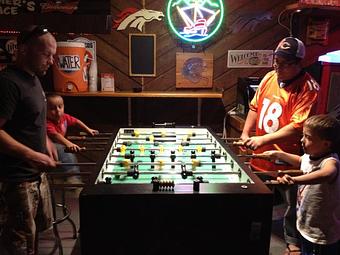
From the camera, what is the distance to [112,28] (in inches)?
167

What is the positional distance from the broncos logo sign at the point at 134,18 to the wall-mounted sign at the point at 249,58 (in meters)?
1.00

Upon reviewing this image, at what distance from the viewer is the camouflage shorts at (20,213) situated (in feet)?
6.87

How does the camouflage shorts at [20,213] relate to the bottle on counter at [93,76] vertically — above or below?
below

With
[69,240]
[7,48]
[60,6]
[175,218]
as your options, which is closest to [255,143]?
[175,218]

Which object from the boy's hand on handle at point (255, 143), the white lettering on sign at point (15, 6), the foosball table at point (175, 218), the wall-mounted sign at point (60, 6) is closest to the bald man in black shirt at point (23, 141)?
the foosball table at point (175, 218)

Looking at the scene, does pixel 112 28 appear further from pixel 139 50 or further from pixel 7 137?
pixel 7 137

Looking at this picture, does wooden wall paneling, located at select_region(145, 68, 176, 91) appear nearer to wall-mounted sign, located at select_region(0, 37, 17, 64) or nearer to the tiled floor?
wall-mounted sign, located at select_region(0, 37, 17, 64)

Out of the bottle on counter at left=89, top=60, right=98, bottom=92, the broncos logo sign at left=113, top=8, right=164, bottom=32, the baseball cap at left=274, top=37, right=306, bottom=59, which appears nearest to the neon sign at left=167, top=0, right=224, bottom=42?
the broncos logo sign at left=113, top=8, right=164, bottom=32

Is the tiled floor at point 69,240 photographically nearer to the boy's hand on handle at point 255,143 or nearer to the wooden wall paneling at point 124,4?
the boy's hand on handle at point 255,143

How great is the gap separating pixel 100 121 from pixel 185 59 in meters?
1.29

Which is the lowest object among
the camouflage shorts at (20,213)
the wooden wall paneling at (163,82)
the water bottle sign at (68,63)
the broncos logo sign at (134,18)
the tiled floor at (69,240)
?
the tiled floor at (69,240)

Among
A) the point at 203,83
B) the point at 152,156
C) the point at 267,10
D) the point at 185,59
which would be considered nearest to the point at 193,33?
the point at 185,59

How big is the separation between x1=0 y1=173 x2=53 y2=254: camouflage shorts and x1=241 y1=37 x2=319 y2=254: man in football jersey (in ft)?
4.74

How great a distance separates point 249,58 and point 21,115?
3083 mm
